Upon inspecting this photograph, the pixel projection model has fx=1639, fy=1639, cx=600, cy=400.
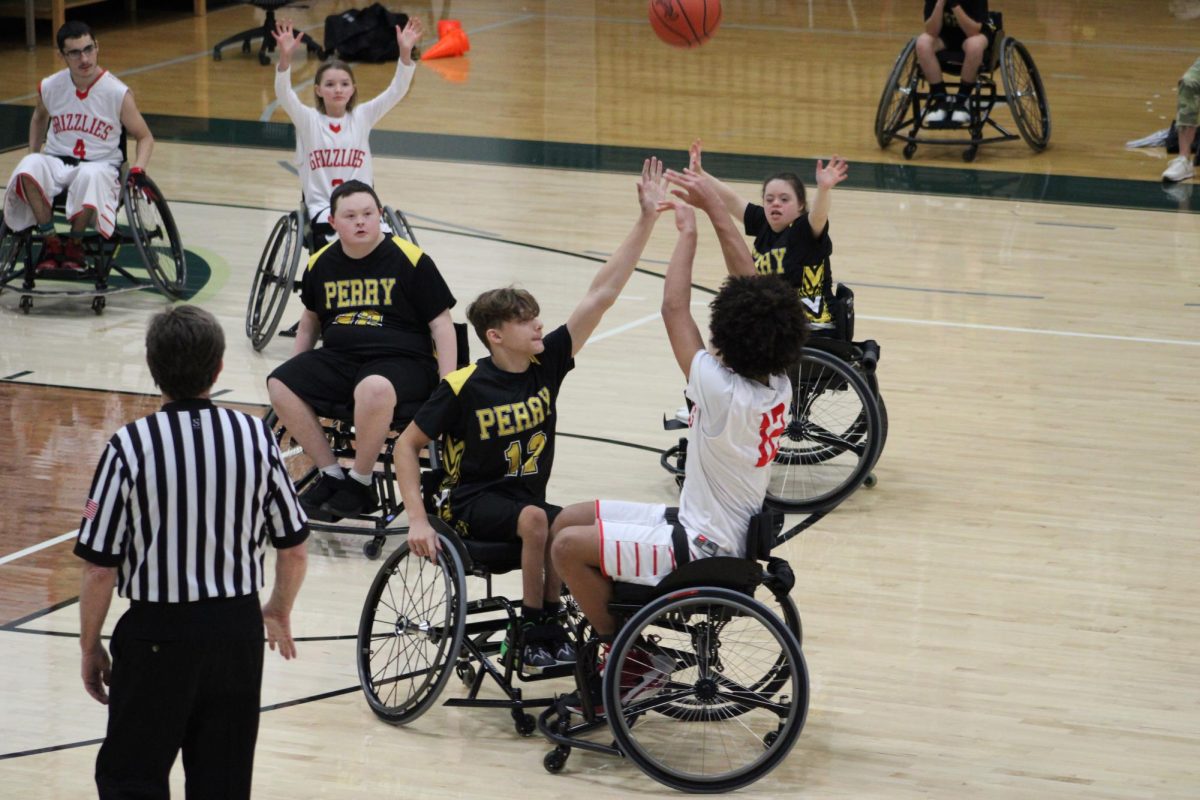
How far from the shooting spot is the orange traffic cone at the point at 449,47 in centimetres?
1446

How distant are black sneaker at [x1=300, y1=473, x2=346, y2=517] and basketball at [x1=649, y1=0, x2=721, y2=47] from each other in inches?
167

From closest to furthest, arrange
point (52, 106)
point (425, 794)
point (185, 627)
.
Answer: point (185, 627) → point (425, 794) → point (52, 106)

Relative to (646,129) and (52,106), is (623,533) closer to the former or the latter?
(52,106)

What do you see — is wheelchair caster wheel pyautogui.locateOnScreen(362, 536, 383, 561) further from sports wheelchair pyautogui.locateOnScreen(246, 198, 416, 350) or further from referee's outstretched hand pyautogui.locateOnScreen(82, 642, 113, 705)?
referee's outstretched hand pyautogui.locateOnScreen(82, 642, 113, 705)

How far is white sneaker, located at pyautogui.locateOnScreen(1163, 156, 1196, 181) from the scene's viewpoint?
10.1 meters

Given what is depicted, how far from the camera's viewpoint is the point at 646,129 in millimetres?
11648

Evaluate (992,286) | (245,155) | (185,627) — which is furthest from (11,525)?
(245,155)

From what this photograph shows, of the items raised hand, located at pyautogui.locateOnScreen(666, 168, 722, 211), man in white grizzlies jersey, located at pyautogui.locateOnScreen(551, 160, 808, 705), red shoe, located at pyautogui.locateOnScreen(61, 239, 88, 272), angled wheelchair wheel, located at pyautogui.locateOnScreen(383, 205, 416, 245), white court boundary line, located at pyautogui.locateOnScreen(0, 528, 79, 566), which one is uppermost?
raised hand, located at pyautogui.locateOnScreen(666, 168, 722, 211)

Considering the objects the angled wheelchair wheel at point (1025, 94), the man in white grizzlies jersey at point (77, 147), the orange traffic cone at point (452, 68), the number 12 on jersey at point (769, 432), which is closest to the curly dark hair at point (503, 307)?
the number 12 on jersey at point (769, 432)

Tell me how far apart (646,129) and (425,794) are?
8.62m

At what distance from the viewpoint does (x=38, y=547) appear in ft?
16.1

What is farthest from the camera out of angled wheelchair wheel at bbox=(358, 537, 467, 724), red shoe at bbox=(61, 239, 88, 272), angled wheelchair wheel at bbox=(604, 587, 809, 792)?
red shoe at bbox=(61, 239, 88, 272)

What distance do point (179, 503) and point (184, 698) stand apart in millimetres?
324

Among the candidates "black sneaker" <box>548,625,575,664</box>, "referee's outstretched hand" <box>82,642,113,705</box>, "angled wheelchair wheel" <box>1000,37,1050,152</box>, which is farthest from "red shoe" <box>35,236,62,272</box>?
"angled wheelchair wheel" <box>1000,37,1050,152</box>
